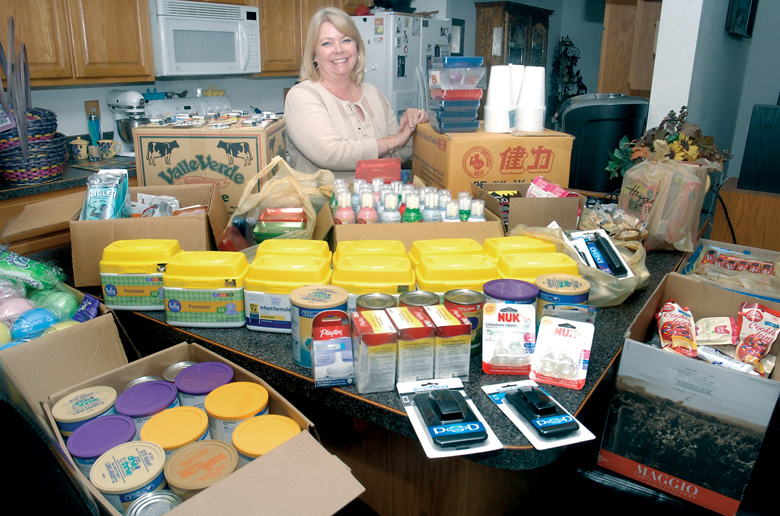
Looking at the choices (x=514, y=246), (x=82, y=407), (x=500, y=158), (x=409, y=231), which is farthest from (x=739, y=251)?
(x=82, y=407)

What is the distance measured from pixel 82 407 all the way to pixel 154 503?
294mm

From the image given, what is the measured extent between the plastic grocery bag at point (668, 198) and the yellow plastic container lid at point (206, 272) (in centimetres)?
135

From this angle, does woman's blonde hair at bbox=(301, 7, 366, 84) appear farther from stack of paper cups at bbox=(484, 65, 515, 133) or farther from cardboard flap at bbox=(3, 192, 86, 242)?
cardboard flap at bbox=(3, 192, 86, 242)

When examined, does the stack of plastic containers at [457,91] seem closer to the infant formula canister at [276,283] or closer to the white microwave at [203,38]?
the infant formula canister at [276,283]

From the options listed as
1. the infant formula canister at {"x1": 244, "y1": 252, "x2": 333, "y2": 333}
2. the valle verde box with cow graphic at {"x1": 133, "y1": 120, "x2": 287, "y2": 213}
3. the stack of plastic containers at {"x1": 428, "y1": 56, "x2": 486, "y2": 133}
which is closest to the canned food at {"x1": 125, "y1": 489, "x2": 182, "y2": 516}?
the infant formula canister at {"x1": 244, "y1": 252, "x2": 333, "y2": 333}

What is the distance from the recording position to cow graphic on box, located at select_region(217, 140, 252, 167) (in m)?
1.82

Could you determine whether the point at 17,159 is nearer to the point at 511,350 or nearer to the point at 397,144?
the point at 397,144

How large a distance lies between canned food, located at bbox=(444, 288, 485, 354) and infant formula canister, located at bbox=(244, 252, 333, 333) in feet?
0.94

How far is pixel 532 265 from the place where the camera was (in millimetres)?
1229

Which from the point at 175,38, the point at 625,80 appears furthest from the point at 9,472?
the point at 625,80

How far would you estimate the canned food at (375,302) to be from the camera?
41.8 inches

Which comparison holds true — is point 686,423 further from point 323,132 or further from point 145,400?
point 323,132

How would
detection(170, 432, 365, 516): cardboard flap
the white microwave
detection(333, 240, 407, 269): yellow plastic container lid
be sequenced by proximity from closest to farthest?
detection(170, 432, 365, 516): cardboard flap < detection(333, 240, 407, 269): yellow plastic container lid < the white microwave

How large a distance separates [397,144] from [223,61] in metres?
2.11
